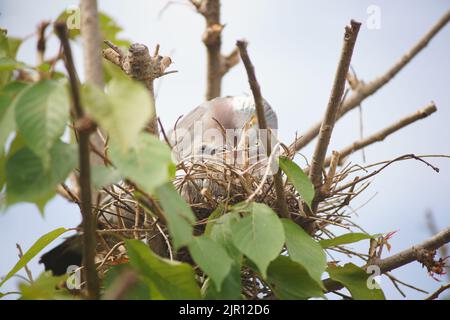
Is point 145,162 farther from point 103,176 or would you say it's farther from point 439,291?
point 439,291

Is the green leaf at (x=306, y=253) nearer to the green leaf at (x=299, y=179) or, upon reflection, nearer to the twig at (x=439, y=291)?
the green leaf at (x=299, y=179)

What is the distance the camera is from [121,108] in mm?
991

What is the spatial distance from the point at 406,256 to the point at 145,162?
1074 mm

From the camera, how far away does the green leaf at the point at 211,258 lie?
130 centimetres

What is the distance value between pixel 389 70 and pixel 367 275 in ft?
5.98

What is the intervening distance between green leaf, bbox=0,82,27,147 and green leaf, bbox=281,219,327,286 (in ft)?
2.27

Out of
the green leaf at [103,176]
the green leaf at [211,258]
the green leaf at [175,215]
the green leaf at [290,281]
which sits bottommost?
the green leaf at [290,281]

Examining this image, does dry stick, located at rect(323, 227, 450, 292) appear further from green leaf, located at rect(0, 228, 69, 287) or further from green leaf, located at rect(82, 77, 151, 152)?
green leaf, located at rect(82, 77, 151, 152)

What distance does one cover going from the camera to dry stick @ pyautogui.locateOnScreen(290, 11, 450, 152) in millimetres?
3295

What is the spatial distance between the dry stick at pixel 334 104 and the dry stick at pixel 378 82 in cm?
135

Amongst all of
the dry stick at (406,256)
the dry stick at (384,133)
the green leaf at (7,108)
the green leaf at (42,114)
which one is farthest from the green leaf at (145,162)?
the dry stick at (384,133)

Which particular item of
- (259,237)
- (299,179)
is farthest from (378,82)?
(259,237)

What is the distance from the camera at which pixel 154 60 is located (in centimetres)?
192

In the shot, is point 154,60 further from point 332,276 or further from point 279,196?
point 332,276
